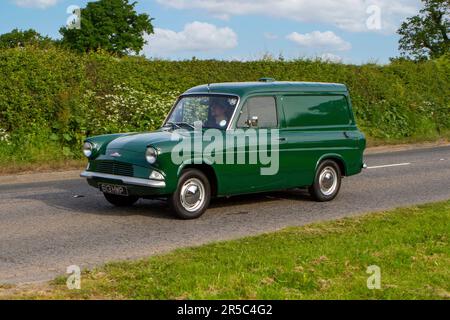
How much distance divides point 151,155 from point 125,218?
114 centimetres

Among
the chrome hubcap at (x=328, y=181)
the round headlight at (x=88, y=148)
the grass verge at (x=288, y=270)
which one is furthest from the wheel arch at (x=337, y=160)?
the round headlight at (x=88, y=148)

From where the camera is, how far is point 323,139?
10883mm

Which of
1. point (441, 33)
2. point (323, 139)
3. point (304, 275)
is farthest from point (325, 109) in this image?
point (441, 33)

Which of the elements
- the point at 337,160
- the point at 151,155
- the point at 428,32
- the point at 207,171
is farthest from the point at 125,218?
the point at 428,32

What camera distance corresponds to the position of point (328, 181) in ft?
36.7

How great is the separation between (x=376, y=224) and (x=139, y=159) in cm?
315

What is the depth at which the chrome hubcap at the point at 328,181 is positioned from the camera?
11.1m

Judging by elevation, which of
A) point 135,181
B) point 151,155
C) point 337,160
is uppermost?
point 151,155

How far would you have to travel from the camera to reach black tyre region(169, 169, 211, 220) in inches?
365

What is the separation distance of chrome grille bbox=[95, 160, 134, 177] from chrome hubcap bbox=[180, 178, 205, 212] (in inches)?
29.2

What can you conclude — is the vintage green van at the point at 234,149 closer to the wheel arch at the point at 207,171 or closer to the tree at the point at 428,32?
the wheel arch at the point at 207,171

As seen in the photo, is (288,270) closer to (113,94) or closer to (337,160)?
(337,160)

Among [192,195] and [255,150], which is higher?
[255,150]
